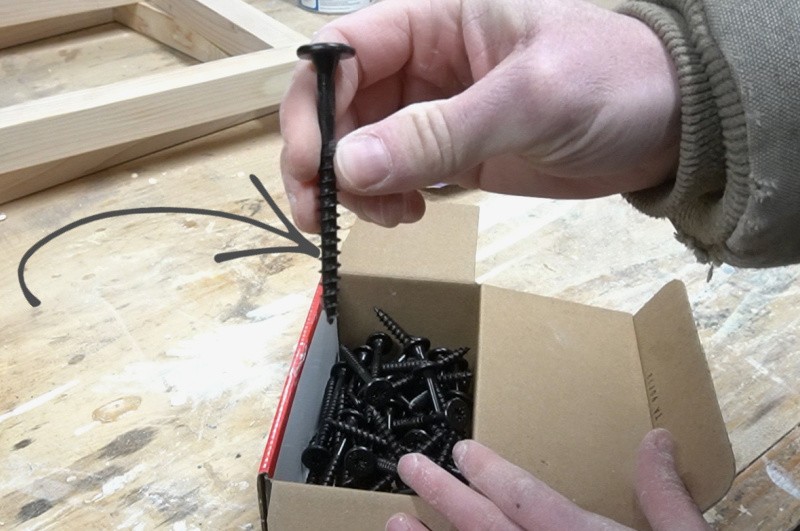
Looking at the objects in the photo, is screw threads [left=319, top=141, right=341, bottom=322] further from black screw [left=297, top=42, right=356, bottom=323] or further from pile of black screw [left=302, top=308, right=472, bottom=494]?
pile of black screw [left=302, top=308, right=472, bottom=494]

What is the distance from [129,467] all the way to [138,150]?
2.24 ft

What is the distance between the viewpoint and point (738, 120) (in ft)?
1.99

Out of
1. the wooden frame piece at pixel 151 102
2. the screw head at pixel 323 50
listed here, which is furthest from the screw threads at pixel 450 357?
the wooden frame piece at pixel 151 102

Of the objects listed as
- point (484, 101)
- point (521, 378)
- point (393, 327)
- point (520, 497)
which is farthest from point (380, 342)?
point (484, 101)

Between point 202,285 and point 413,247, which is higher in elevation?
point 413,247

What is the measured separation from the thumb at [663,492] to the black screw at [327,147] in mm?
332

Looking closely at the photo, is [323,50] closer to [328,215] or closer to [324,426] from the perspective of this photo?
[328,215]

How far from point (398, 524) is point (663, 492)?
0.24m

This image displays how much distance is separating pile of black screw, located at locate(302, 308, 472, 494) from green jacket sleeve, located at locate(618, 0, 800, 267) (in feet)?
1.23

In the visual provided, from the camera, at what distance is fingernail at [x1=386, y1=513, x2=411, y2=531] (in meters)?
0.64

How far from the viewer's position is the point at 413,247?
941 mm

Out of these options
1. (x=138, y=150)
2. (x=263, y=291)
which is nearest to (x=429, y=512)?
(x=263, y=291)

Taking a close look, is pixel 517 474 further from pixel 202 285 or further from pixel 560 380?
pixel 202 285

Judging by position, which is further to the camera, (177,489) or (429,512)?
(177,489)
